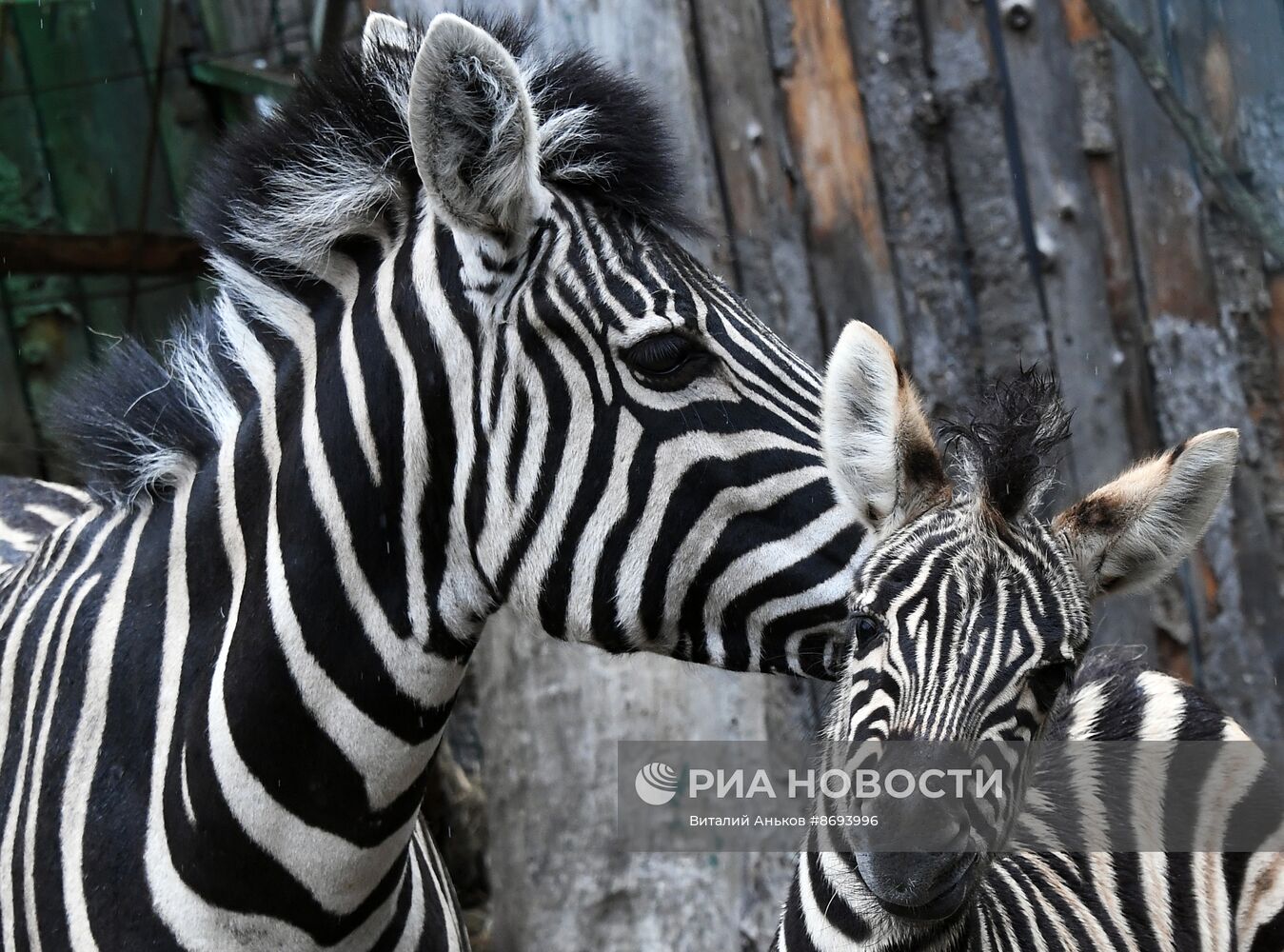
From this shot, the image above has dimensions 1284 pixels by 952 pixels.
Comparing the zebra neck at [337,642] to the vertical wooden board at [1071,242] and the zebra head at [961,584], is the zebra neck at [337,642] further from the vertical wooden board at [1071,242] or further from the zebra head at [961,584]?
the vertical wooden board at [1071,242]

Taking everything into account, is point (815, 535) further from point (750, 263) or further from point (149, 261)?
point (149, 261)

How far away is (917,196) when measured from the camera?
5.55 metres

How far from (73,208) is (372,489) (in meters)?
7.12

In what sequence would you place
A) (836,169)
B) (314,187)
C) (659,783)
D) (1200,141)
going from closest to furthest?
(314,187), (1200,141), (836,169), (659,783)

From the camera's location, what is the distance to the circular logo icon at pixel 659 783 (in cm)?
566

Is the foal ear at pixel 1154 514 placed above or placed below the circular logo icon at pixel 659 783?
above

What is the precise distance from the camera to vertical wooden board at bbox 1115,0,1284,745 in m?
5.26

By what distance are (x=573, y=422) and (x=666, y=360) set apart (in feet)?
0.83

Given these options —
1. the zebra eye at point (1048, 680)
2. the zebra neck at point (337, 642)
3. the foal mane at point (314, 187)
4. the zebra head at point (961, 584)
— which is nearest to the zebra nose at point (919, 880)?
the zebra head at point (961, 584)

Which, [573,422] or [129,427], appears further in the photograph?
[129,427]

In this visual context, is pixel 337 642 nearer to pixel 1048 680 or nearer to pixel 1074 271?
pixel 1048 680

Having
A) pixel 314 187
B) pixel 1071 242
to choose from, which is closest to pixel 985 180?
pixel 1071 242

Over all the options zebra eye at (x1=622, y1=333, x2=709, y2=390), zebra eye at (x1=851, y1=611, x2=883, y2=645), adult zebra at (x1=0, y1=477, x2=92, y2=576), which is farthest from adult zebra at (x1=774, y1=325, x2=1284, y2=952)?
adult zebra at (x1=0, y1=477, x2=92, y2=576)

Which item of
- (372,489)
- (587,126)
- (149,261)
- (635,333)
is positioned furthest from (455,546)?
(149,261)
